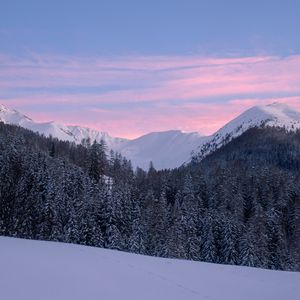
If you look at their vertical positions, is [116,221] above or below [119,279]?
→ below

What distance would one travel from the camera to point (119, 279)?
14.9 m

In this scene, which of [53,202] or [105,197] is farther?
[105,197]

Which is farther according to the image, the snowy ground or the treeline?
the treeline

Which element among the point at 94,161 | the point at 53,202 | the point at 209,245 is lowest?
the point at 209,245

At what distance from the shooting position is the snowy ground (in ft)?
40.3

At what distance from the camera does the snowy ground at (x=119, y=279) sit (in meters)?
12.3

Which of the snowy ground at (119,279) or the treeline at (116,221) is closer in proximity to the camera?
the snowy ground at (119,279)

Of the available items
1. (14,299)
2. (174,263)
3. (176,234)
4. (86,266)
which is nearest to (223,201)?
(176,234)

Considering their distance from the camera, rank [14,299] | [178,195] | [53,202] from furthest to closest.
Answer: [178,195]
[53,202]
[14,299]

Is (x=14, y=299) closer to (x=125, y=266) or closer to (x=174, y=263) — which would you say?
(x=125, y=266)

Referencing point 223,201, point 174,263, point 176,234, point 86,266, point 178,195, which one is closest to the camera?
point 86,266

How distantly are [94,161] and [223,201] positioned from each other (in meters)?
23.6

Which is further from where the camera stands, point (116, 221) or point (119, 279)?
point (116, 221)

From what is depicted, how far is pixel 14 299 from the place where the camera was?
10.4 meters
